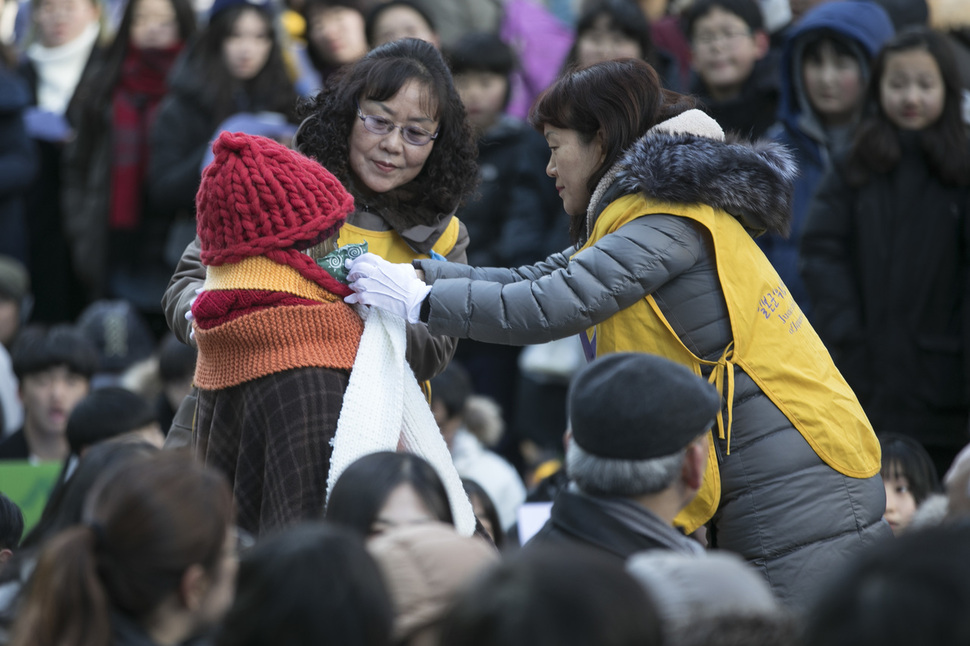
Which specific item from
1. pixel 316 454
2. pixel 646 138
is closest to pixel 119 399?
pixel 316 454

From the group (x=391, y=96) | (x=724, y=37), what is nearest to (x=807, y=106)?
(x=724, y=37)

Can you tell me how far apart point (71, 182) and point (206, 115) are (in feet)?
3.96

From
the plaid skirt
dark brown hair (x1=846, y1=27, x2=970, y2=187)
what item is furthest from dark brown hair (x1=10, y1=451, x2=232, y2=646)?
dark brown hair (x1=846, y1=27, x2=970, y2=187)

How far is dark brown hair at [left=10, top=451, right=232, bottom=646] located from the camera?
2.14 m

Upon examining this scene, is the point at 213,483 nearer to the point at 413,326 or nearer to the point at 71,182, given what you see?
the point at 413,326

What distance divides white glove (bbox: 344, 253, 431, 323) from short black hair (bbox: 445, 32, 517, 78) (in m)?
3.72

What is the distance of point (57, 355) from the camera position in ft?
20.4

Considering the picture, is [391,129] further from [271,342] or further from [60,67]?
[60,67]

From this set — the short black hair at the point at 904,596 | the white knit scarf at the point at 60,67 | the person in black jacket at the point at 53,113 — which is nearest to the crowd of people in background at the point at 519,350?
the short black hair at the point at 904,596

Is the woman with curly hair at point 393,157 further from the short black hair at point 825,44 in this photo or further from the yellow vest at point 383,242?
the short black hair at point 825,44

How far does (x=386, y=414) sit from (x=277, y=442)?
28cm

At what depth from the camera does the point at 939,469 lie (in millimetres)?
5414

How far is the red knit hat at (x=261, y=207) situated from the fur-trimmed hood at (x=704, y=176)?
29.8 inches

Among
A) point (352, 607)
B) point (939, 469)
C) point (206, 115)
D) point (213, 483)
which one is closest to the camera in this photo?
point (352, 607)
